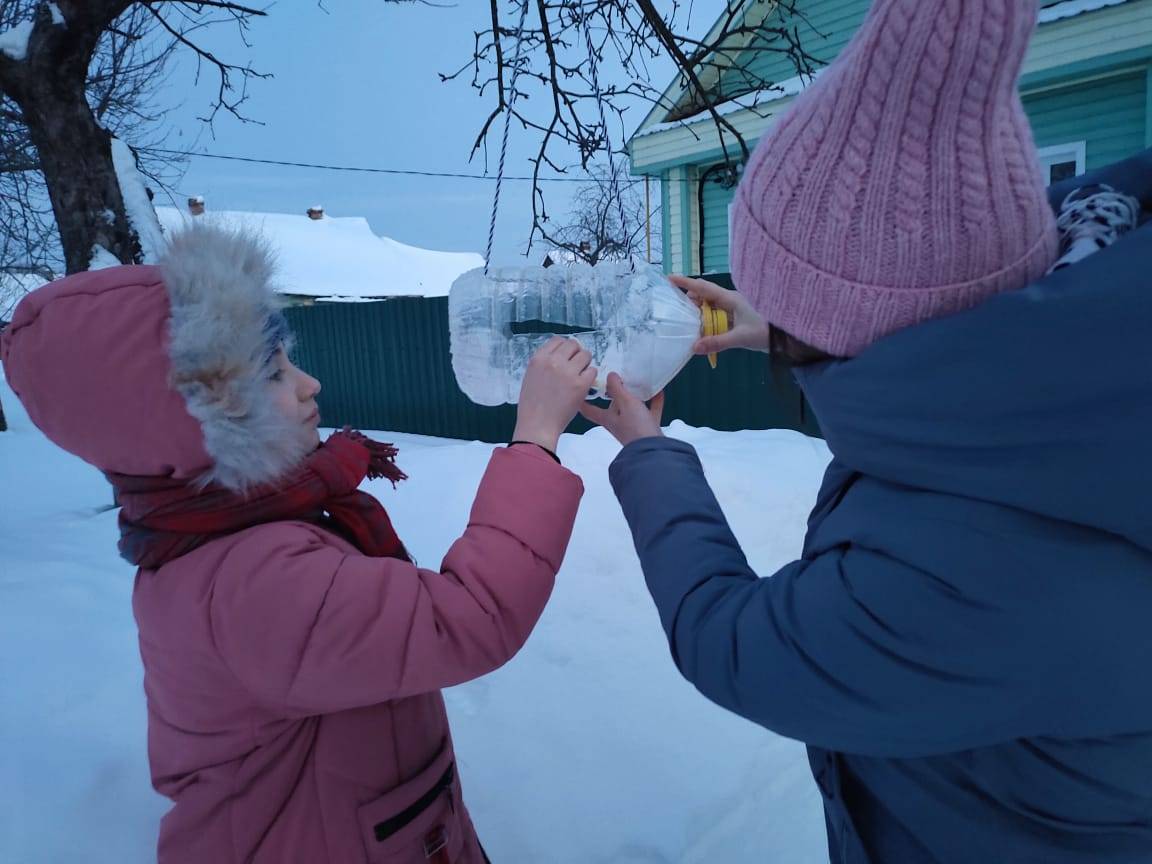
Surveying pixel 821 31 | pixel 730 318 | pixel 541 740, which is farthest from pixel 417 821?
pixel 821 31

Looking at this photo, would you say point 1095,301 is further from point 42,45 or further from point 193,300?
point 42,45

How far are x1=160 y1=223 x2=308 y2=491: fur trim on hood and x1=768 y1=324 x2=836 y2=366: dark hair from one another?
719mm

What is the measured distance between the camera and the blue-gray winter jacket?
63 cm

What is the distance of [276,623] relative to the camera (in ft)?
3.21

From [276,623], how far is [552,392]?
0.57 m

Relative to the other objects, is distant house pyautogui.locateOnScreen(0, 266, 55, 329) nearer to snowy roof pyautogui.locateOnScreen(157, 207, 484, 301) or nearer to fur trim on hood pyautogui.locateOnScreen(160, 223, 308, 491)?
snowy roof pyautogui.locateOnScreen(157, 207, 484, 301)

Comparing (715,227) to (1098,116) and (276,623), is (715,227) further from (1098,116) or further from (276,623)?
(276,623)

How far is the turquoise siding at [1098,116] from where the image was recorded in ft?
21.6

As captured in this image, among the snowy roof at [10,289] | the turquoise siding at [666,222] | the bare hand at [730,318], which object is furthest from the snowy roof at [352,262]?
the bare hand at [730,318]

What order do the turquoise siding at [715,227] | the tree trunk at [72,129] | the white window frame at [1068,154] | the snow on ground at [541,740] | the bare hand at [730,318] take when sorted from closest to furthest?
1. the bare hand at [730,318]
2. the snow on ground at [541,740]
3. the tree trunk at [72,129]
4. the white window frame at [1068,154]
5. the turquoise siding at [715,227]

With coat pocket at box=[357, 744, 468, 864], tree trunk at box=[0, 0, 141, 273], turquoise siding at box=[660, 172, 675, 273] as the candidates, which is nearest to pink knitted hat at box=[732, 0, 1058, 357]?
coat pocket at box=[357, 744, 468, 864]

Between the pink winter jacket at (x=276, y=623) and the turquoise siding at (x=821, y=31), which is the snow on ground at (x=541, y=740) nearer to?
the pink winter jacket at (x=276, y=623)

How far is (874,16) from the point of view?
73 centimetres

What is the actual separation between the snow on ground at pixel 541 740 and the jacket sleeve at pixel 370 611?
128cm
